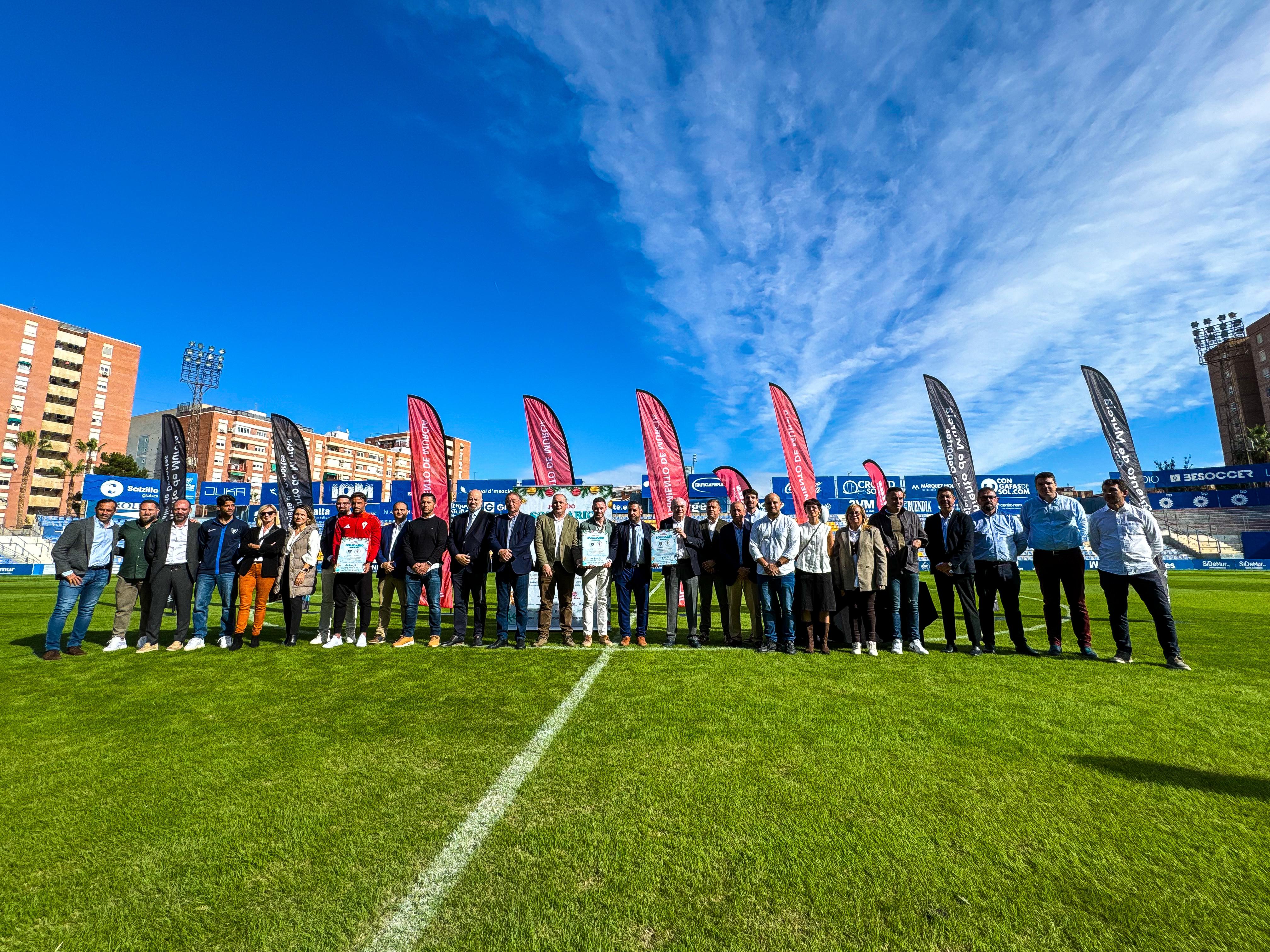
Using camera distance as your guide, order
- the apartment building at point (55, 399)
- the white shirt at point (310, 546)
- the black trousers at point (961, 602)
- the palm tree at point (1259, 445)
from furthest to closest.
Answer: the apartment building at point (55, 399), the palm tree at point (1259, 445), the white shirt at point (310, 546), the black trousers at point (961, 602)

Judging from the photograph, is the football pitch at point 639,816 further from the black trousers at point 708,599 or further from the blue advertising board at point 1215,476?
the blue advertising board at point 1215,476

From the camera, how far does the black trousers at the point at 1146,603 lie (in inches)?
241

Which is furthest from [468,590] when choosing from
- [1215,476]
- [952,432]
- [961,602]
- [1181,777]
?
[1215,476]

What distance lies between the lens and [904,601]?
24.1ft

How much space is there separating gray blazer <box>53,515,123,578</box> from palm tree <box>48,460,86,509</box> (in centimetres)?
9247

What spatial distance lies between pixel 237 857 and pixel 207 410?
381 feet

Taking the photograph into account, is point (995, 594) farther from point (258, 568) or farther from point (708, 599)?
point (258, 568)

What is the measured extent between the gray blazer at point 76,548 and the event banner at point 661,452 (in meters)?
9.49

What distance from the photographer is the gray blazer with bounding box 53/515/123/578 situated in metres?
6.64

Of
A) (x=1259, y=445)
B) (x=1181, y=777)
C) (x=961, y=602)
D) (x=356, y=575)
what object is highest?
(x=1259, y=445)

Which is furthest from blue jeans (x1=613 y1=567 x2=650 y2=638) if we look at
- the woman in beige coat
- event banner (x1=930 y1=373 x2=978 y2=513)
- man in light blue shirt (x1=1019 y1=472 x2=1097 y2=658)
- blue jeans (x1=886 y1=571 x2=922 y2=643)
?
event banner (x1=930 y1=373 x2=978 y2=513)

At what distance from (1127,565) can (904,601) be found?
2.39 meters

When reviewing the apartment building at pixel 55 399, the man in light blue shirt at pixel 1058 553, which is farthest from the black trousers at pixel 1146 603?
the apartment building at pixel 55 399

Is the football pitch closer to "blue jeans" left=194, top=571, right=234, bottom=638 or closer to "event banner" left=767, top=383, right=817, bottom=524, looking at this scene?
"blue jeans" left=194, top=571, right=234, bottom=638
